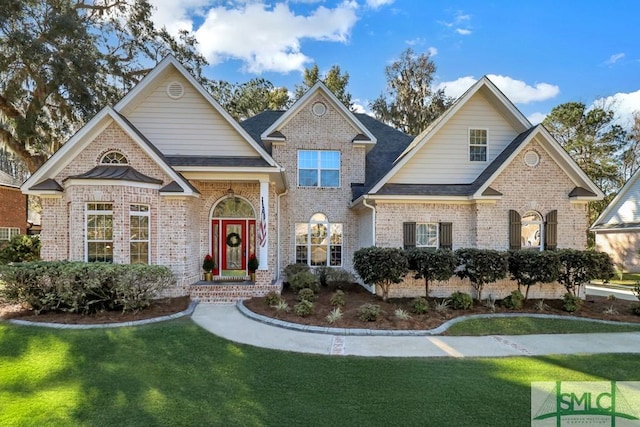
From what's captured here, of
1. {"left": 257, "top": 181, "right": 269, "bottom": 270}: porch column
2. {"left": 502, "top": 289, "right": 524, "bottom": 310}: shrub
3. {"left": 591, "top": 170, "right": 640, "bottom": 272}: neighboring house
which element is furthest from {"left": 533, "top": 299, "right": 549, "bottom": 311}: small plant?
{"left": 591, "top": 170, "right": 640, "bottom": 272}: neighboring house

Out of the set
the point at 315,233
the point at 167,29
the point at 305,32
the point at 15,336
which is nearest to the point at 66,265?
the point at 15,336

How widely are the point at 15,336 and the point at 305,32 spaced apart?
1770 cm

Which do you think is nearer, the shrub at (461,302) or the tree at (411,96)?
the shrub at (461,302)

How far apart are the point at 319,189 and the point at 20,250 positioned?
14.3 m

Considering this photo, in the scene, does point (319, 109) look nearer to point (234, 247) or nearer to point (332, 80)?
point (234, 247)

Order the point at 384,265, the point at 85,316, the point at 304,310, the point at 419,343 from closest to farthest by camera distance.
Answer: the point at 419,343, the point at 85,316, the point at 304,310, the point at 384,265

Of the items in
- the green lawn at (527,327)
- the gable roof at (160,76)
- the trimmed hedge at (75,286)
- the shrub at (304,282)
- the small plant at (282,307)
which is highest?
the gable roof at (160,76)

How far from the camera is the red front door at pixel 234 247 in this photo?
1238 centimetres

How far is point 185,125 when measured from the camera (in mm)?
11539

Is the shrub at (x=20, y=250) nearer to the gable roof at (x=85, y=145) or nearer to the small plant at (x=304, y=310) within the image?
the gable roof at (x=85, y=145)

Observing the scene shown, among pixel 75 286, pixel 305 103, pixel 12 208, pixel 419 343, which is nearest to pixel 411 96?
pixel 305 103

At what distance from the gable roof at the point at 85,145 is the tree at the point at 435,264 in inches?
277

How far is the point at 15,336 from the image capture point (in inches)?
265

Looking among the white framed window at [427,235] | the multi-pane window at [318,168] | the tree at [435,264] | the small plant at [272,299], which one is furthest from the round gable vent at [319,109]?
the small plant at [272,299]
